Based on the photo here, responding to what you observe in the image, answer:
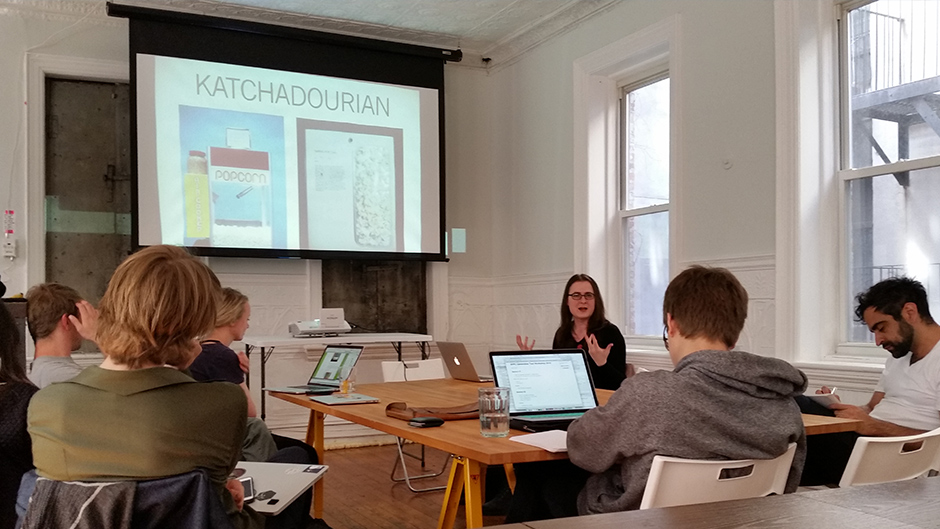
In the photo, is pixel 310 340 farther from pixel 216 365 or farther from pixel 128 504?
pixel 128 504

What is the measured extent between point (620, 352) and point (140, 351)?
10.2ft

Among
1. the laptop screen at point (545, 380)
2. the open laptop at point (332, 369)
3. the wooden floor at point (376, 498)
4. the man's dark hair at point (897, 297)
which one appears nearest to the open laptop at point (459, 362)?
the open laptop at point (332, 369)

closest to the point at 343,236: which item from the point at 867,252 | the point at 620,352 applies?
the point at 620,352

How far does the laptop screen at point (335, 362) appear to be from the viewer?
3.91m

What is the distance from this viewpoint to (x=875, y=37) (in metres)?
4.21

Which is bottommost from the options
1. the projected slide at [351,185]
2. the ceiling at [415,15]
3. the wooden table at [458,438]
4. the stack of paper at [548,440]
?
the wooden table at [458,438]

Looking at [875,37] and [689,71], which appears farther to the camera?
[689,71]

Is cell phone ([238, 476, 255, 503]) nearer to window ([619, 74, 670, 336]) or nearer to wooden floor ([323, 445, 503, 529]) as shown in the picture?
wooden floor ([323, 445, 503, 529])

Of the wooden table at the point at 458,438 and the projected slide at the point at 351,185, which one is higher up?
the projected slide at the point at 351,185

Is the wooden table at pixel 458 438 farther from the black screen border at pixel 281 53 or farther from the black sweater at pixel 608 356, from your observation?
the black screen border at pixel 281 53

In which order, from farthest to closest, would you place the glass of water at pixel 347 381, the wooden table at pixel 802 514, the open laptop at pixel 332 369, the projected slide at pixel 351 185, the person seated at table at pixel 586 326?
the projected slide at pixel 351 185
the person seated at table at pixel 586 326
the open laptop at pixel 332 369
the glass of water at pixel 347 381
the wooden table at pixel 802 514

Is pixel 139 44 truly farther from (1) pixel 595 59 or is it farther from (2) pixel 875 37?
(2) pixel 875 37

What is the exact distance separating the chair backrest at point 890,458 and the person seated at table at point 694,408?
0.15 metres

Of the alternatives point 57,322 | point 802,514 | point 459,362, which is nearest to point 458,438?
point 57,322
